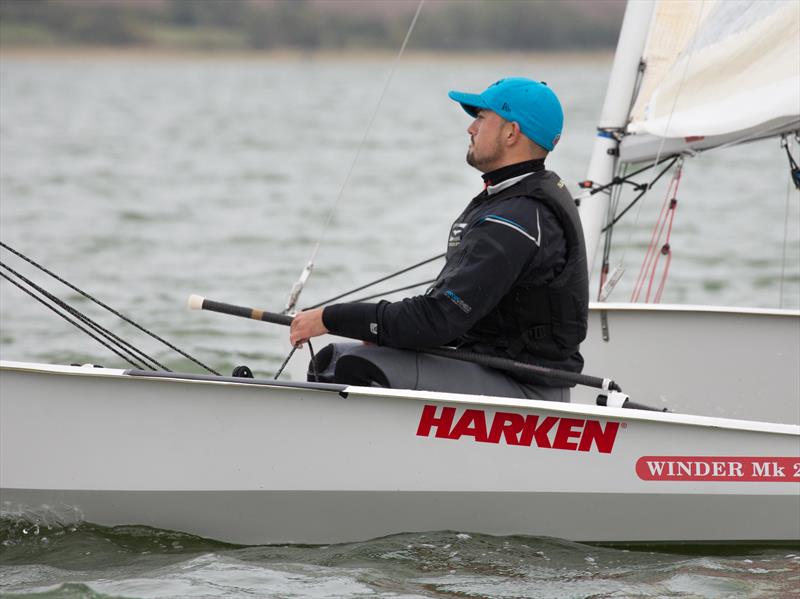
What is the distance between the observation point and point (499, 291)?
3.93 m

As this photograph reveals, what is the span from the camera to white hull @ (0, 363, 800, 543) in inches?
156

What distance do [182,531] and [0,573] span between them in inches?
20.8

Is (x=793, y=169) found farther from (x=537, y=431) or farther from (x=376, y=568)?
(x=376, y=568)

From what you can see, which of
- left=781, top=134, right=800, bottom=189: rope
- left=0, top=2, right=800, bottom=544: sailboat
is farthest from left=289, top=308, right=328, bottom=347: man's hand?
left=781, top=134, right=800, bottom=189: rope

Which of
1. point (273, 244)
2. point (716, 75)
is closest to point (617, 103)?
point (716, 75)

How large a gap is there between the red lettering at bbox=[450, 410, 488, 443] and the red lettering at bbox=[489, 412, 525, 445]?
0.03 metres

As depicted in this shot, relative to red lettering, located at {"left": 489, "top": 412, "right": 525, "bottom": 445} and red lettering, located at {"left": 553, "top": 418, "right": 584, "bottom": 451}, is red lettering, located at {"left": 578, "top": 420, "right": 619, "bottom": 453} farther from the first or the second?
red lettering, located at {"left": 489, "top": 412, "right": 525, "bottom": 445}

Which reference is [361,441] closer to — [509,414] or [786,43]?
[509,414]

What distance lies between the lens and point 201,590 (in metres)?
3.79

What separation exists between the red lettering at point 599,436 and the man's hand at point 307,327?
799 mm

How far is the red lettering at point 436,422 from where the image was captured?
156 inches

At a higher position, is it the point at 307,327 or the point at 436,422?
the point at 307,327

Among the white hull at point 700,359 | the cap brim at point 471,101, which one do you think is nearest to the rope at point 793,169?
the white hull at point 700,359

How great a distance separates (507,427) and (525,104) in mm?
919
